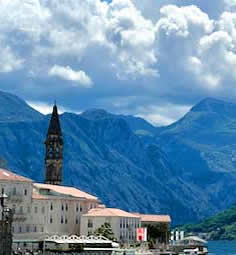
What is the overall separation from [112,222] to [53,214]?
11.7 m

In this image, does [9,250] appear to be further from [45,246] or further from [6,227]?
[45,246]

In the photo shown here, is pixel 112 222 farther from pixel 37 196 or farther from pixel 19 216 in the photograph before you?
pixel 19 216

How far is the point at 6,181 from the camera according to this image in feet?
432

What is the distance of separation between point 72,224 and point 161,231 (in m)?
26.9

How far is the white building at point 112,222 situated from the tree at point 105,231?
2101mm

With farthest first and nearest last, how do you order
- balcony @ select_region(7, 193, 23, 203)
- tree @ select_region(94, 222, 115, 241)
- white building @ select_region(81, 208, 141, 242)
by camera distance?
1. white building @ select_region(81, 208, 141, 242)
2. tree @ select_region(94, 222, 115, 241)
3. balcony @ select_region(7, 193, 23, 203)

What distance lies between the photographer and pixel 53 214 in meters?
148

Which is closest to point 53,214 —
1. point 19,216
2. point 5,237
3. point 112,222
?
point 112,222

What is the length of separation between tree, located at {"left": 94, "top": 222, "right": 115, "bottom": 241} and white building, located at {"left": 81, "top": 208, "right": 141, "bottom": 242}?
2101mm

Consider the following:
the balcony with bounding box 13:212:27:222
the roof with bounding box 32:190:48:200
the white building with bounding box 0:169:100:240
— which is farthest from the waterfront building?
the balcony with bounding box 13:212:27:222

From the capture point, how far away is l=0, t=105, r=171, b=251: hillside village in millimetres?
133500

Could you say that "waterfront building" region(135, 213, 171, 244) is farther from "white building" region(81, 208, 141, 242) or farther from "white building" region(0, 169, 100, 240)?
"white building" region(0, 169, 100, 240)

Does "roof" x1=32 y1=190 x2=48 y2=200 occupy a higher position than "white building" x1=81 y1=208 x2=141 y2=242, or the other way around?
"roof" x1=32 y1=190 x2=48 y2=200

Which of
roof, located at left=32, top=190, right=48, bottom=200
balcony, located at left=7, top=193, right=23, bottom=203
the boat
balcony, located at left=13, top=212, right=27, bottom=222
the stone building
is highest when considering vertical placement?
roof, located at left=32, top=190, right=48, bottom=200
